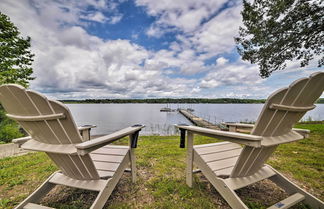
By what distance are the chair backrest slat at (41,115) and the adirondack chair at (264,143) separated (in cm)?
120

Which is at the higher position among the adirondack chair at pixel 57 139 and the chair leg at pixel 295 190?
the adirondack chair at pixel 57 139

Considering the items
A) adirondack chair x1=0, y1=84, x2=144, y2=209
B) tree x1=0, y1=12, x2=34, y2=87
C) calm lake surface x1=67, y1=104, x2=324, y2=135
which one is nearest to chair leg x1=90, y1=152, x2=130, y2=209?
adirondack chair x1=0, y1=84, x2=144, y2=209

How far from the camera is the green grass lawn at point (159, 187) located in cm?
146

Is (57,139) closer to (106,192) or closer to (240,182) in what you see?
(106,192)

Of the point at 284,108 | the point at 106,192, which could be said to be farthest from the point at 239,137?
the point at 106,192

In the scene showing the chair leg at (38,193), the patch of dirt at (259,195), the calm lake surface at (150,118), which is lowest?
the calm lake surface at (150,118)

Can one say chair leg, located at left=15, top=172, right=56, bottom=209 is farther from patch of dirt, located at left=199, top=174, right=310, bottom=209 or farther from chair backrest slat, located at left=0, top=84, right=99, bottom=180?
patch of dirt, located at left=199, top=174, right=310, bottom=209

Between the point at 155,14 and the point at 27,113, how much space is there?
23.3 ft

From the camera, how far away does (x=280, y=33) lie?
3463 mm

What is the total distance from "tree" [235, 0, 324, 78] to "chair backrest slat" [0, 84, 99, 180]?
15.8 ft

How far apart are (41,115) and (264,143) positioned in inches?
66.6

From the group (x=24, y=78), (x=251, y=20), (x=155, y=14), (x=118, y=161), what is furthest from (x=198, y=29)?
(x=24, y=78)


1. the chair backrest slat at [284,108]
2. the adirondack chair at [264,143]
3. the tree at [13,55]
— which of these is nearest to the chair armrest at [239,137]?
the adirondack chair at [264,143]

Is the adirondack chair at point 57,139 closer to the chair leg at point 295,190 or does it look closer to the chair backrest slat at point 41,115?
the chair backrest slat at point 41,115
